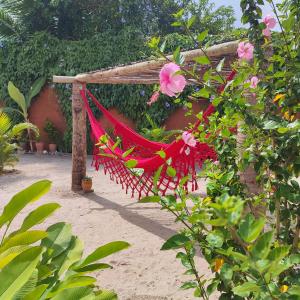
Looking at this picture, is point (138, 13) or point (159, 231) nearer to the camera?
point (159, 231)

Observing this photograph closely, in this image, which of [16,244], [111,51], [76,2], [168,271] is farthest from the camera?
[76,2]

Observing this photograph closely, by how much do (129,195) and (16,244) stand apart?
3087mm

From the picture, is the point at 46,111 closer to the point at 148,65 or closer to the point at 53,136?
the point at 53,136

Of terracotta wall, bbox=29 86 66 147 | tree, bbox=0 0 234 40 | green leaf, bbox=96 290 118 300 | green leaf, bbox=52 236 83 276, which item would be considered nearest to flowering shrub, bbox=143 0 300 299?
green leaf, bbox=96 290 118 300

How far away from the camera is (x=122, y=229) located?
3256mm

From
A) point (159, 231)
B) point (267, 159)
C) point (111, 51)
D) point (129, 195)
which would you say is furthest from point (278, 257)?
point (111, 51)

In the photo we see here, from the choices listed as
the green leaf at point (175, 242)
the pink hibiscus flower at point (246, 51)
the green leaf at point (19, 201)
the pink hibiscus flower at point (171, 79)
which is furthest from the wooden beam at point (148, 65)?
the green leaf at point (19, 201)

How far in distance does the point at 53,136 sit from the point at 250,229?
25.5 ft

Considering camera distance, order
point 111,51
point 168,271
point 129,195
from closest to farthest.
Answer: point 168,271
point 129,195
point 111,51

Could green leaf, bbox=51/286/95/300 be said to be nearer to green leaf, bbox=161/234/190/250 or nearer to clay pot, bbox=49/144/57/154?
green leaf, bbox=161/234/190/250

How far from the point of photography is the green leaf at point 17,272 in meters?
1.08

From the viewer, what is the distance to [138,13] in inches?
398

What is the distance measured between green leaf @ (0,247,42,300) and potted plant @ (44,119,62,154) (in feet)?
23.1

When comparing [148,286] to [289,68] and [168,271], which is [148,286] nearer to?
[168,271]
